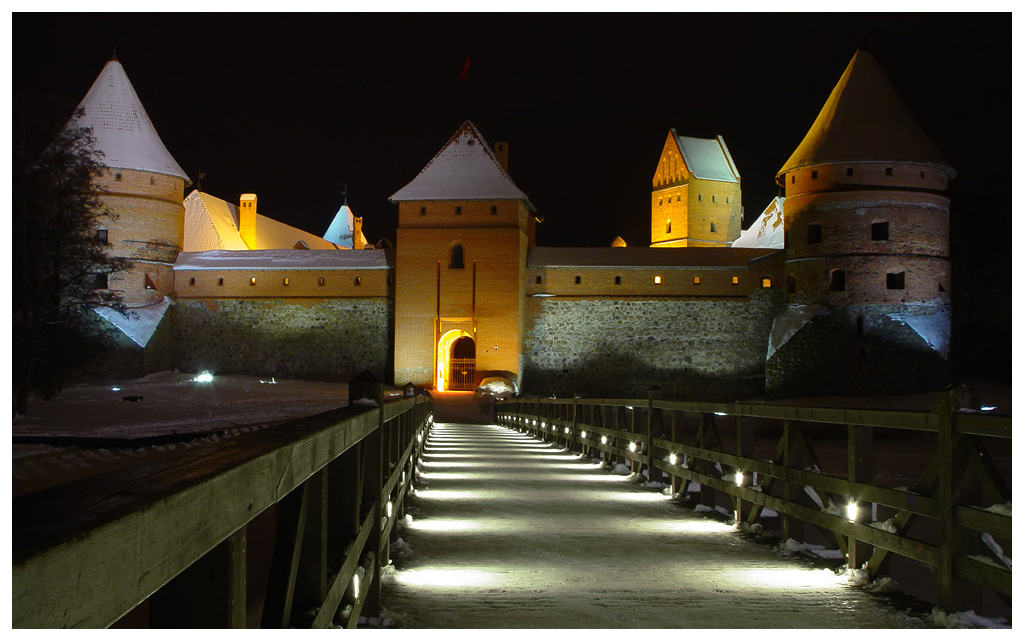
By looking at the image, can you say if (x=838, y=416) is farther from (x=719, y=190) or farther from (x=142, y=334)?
(x=719, y=190)

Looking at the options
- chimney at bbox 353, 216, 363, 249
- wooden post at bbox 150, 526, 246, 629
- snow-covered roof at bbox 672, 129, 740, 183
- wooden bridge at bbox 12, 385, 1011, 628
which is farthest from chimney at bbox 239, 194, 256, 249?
wooden post at bbox 150, 526, 246, 629

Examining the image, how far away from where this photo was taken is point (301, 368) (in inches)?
1389

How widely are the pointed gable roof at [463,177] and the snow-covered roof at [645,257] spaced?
228cm

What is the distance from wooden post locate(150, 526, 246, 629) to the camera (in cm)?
A: 178

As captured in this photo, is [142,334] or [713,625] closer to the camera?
[713,625]

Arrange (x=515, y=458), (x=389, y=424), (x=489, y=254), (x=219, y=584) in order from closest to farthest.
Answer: (x=219, y=584) → (x=389, y=424) → (x=515, y=458) → (x=489, y=254)

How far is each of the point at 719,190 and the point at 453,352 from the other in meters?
21.2

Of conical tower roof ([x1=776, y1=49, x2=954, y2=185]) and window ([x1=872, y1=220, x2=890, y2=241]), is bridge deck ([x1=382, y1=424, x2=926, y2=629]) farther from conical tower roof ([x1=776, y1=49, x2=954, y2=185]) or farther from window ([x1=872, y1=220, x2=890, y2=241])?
conical tower roof ([x1=776, y1=49, x2=954, y2=185])

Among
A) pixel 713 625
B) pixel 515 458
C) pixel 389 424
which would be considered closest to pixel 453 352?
pixel 515 458

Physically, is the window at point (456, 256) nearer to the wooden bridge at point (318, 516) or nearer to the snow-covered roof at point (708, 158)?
the snow-covered roof at point (708, 158)

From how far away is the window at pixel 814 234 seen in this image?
107 feet

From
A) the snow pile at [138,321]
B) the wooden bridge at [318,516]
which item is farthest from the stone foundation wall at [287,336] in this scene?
the wooden bridge at [318,516]

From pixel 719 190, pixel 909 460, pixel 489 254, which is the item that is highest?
pixel 719 190
